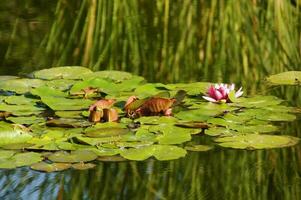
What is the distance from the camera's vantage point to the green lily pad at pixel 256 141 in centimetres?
253

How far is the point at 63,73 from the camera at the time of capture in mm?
3285

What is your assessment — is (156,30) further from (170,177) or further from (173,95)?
(170,177)

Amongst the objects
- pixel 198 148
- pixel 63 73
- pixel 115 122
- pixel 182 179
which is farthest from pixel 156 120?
pixel 63 73

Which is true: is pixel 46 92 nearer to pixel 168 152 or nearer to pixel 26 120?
pixel 26 120

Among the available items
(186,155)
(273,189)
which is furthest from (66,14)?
(273,189)

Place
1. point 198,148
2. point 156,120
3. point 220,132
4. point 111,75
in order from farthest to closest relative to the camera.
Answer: point 111,75
point 156,120
point 220,132
point 198,148

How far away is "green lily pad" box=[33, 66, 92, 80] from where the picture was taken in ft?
10.7

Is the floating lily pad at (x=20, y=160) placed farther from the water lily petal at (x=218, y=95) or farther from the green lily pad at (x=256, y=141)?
the water lily petal at (x=218, y=95)

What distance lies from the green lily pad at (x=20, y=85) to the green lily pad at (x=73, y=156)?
2.19 ft

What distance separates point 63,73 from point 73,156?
940 millimetres

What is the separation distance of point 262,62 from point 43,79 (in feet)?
3.38

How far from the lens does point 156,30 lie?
4133 millimetres

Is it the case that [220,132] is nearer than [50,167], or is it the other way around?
[50,167]

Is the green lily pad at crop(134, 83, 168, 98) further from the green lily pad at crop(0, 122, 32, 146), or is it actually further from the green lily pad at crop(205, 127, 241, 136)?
the green lily pad at crop(0, 122, 32, 146)
